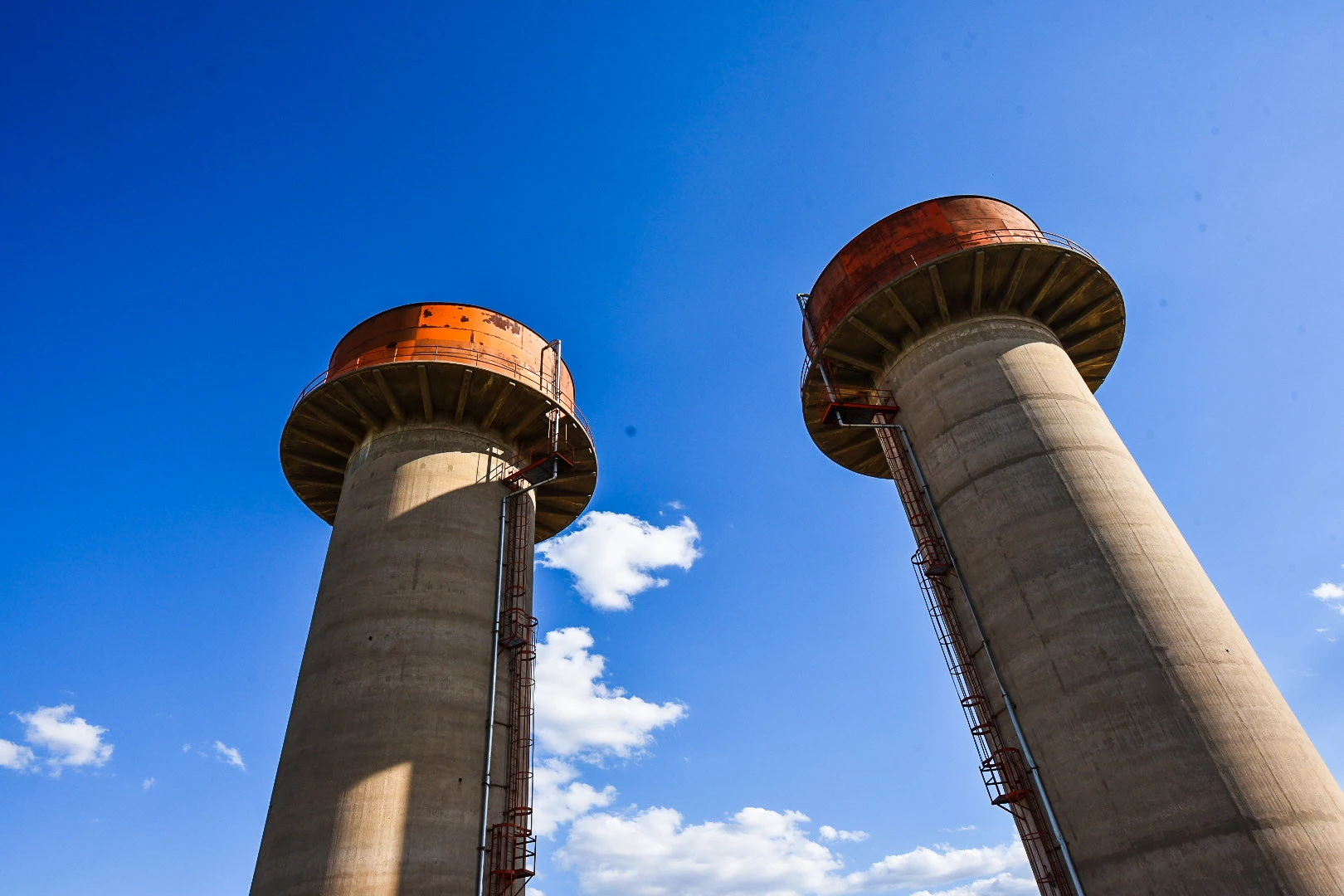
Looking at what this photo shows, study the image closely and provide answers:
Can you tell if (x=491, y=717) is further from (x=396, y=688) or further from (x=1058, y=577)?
(x=1058, y=577)

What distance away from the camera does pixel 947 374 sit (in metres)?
21.2

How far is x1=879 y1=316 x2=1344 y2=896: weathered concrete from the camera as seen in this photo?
1354cm

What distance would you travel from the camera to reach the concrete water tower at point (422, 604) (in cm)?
1691

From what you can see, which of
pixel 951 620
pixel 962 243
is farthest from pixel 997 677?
pixel 962 243

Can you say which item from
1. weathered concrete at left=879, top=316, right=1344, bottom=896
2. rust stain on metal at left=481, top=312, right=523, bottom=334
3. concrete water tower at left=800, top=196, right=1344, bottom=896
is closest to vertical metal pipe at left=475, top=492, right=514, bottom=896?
rust stain on metal at left=481, top=312, right=523, bottom=334

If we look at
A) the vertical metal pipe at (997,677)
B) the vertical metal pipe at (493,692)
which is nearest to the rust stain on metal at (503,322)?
the vertical metal pipe at (493,692)

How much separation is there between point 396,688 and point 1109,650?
51.0ft

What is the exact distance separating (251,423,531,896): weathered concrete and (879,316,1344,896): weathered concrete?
12437 mm

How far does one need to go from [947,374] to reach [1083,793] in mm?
10535

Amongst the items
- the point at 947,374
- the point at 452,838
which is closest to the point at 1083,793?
the point at 947,374

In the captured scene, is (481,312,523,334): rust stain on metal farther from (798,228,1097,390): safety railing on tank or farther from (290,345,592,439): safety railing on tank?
(798,228,1097,390): safety railing on tank

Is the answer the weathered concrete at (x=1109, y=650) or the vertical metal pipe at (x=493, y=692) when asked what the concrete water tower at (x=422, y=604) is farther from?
the weathered concrete at (x=1109, y=650)

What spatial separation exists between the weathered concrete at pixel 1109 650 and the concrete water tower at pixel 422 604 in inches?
463

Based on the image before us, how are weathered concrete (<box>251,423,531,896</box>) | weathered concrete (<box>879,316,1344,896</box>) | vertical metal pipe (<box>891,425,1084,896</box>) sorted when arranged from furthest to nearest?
weathered concrete (<box>251,423,531,896</box>) < vertical metal pipe (<box>891,425,1084,896</box>) < weathered concrete (<box>879,316,1344,896</box>)
